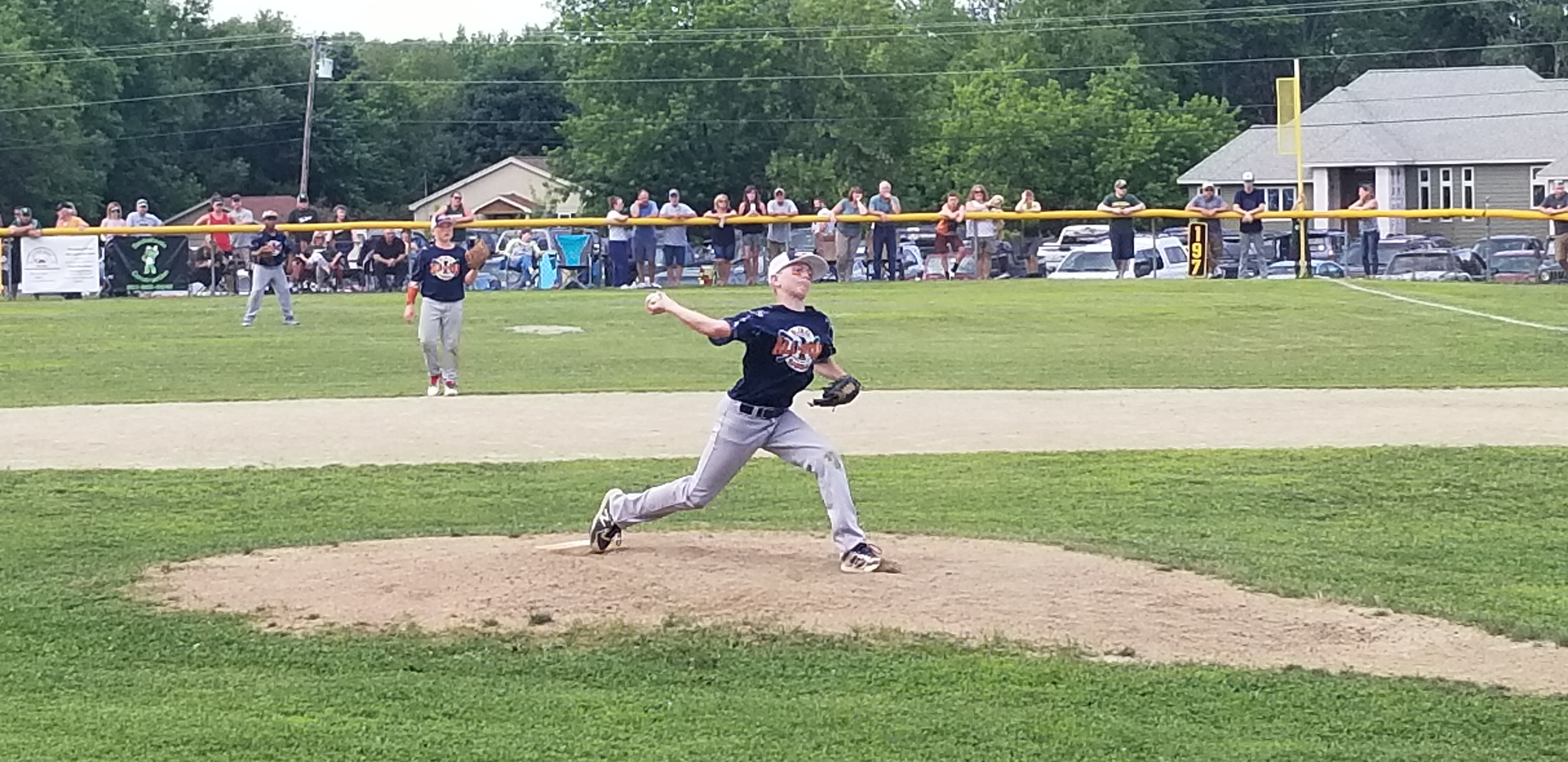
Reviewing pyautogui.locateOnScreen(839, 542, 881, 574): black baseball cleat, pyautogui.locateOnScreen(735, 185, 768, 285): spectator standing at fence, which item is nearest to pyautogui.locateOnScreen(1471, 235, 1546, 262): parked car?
pyautogui.locateOnScreen(735, 185, 768, 285): spectator standing at fence

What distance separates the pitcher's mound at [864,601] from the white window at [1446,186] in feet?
227

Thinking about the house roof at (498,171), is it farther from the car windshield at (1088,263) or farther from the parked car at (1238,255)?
the parked car at (1238,255)

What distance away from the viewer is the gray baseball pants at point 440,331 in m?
18.2

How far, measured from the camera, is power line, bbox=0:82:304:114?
74.9 metres

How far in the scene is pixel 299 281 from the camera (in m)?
35.2

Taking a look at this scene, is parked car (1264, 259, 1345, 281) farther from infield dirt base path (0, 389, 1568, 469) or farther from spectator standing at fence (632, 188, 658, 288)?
infield dirt base path (0, 389, 1568, 469)

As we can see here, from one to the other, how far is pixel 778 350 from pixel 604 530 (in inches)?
49.9

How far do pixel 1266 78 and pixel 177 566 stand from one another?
9099cm

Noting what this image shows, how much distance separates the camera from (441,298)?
18266 mm

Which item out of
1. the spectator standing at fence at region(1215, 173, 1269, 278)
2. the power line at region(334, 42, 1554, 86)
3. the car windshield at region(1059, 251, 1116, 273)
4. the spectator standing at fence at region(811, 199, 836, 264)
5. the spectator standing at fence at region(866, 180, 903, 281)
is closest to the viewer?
the spectator standing at fence at region(1215, 173, 1269, 278)

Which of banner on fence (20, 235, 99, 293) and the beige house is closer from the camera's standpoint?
banner on fence (20, 235, 99, 293)

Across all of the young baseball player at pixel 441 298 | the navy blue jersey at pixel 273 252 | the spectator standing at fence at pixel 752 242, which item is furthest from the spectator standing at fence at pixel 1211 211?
the young baseball player at pixel 441 298

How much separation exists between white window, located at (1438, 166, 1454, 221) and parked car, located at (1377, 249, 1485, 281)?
43.6m

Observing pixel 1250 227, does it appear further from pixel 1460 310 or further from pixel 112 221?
pixel 112 221
